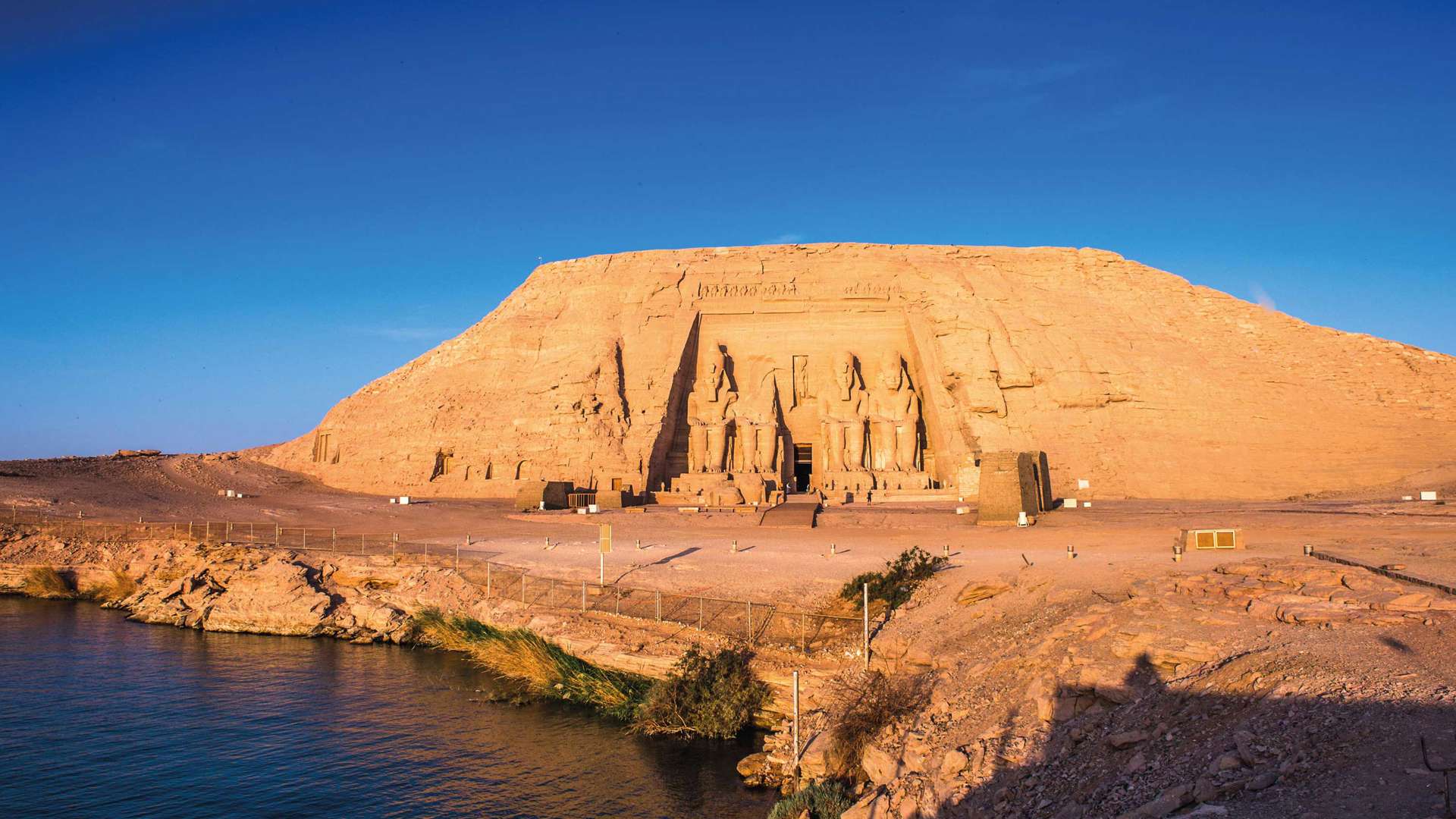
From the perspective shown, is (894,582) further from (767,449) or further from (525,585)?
(767,449)

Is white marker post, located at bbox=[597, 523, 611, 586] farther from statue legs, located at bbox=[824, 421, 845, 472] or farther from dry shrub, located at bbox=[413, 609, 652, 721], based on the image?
statue legs, located at bbox=[824, 421, 845, 472]

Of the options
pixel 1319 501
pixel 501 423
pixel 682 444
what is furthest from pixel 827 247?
pixel 1319 501

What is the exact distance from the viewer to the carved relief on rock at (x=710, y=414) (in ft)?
98.5

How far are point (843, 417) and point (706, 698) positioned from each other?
66.2 ft

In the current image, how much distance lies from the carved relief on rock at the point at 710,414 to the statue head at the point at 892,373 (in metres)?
5.09

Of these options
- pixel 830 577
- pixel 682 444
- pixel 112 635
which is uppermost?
pixel 682 444

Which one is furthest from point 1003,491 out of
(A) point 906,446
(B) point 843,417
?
(B) point 843,417

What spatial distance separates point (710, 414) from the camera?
3200 centimetres

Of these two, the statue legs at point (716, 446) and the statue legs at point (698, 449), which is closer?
the statue legs at point (716, 446)

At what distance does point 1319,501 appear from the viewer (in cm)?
2289

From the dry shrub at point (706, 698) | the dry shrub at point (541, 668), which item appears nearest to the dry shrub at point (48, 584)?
the dry shrub at point (541, 668)

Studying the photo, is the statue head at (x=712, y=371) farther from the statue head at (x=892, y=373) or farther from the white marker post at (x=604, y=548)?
the white marker post at (x=604, y=548)

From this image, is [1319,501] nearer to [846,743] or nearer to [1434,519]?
[1434,519]

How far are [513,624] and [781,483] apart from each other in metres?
15.4
